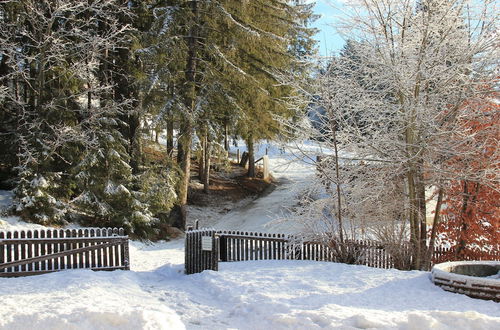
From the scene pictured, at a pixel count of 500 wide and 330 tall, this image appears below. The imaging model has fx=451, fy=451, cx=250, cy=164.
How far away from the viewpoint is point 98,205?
16.4 metres

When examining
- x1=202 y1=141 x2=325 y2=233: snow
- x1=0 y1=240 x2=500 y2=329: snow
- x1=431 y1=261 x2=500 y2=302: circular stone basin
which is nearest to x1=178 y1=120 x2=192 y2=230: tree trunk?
x1=202 y1=141 x2=325 y2=233: snow

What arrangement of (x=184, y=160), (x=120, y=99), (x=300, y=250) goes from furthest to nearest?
(x=120, y=99) < (x=184, y=160) < (x=300, y=250)

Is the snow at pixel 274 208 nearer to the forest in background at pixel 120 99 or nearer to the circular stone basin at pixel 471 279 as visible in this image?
the forest in background at pixel 120 99

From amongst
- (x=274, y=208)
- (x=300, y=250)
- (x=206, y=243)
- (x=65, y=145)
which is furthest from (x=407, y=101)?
(x=274, y=208)

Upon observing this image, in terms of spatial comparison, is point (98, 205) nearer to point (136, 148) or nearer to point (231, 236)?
point (136, 148)

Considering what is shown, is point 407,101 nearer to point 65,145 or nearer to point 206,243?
point 206,243

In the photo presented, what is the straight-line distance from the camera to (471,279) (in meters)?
7.74

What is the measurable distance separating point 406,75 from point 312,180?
3.67 meters

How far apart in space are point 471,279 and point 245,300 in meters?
3.89

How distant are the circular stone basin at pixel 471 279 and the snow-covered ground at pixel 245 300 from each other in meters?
0.20

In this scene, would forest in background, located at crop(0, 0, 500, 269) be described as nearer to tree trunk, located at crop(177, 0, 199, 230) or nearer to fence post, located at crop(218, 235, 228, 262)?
tree trunk, located at crop(177, 0, 199, 230)

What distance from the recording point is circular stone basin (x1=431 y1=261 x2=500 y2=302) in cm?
754

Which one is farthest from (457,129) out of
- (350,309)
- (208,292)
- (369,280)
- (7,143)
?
(7,143)

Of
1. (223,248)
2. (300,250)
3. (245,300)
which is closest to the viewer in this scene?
(245,300)
